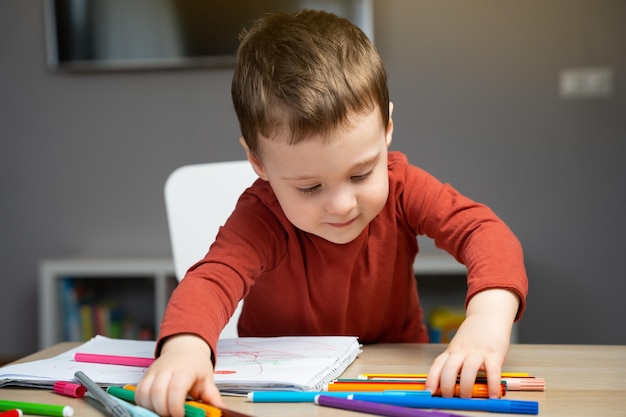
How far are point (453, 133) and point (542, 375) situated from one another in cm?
212

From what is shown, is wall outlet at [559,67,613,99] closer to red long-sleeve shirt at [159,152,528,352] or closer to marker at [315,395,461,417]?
red long-sleeve shirt at [159,152,528,352]

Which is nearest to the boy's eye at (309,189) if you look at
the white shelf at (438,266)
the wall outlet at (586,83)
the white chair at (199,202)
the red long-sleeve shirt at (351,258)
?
the red long-sleeve shirt at (351,258)

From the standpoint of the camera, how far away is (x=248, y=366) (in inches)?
28.4

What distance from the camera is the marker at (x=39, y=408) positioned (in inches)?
23.6

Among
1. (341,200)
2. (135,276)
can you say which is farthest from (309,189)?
(135,276)

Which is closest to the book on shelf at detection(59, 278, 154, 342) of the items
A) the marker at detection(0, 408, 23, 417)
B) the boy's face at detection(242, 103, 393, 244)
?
the boy's face at detection(242, 103, 393, 244)

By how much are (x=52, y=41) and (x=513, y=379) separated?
2609mm

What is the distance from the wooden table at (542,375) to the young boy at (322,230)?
0.15ft

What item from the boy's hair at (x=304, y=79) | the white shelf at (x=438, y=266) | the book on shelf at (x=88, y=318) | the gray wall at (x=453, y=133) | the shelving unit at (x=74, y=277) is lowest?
the book on shelf at (x=88, y=318)

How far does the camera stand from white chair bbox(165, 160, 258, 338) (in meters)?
1.24

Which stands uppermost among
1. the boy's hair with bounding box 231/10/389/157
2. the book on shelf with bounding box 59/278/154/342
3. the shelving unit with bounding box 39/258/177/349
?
the boy's hair with bounding box 231/10/389/157

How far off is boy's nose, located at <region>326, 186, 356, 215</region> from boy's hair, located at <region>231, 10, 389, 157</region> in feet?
0.21

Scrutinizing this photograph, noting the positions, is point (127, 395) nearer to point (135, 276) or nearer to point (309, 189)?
point (309, 189)

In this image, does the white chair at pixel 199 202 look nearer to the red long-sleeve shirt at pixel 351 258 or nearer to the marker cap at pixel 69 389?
the red long-sleeve shirt at pixel 351 258
